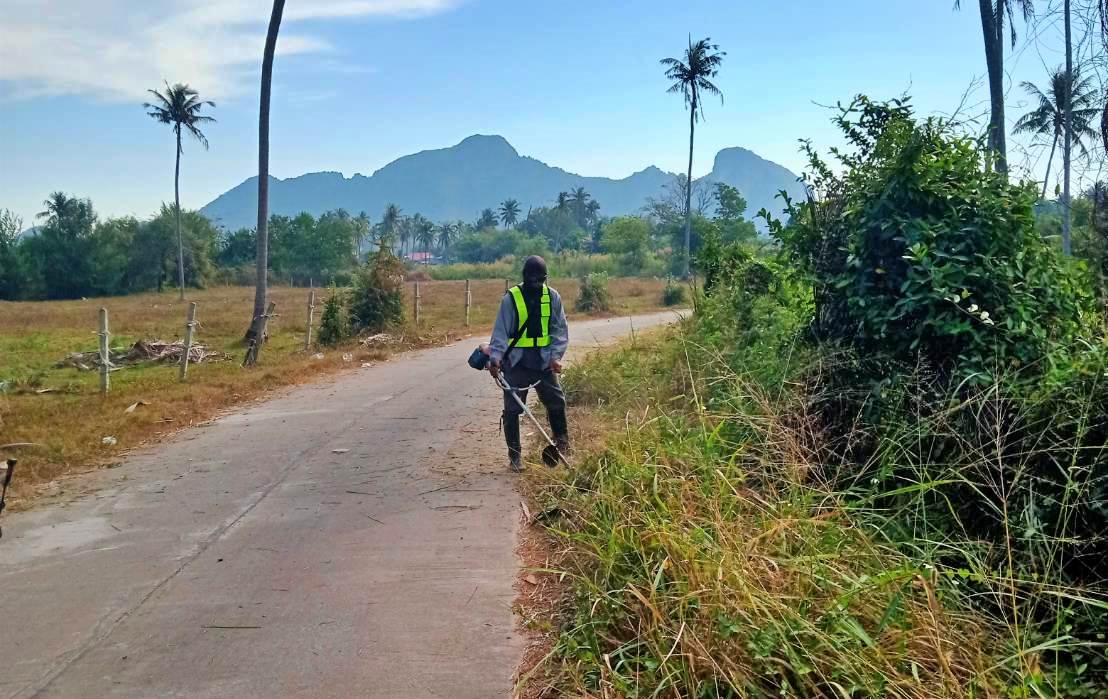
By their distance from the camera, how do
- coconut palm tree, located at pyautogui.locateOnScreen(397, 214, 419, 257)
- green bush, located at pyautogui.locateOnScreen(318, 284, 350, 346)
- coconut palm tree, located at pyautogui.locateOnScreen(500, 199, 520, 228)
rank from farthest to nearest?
1. coconut palm tree, located at pyautogui.locateOnScreen(500, 199, 520, 228)
2. coconut palm tree, located at pyautogui.locateOnScreen(397, 214, 419, 257)
3. green bush, located at pyautogui.locateOnScreen(318, 284, 350, 346)

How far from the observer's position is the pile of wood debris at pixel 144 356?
18.6m

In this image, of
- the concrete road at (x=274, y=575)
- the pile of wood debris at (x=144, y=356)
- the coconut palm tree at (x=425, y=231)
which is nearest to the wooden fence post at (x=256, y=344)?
the pile of wood debris at (x=144, y=356)

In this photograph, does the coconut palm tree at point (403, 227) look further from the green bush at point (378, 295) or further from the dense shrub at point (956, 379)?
the dense shrub at point (956, 379)

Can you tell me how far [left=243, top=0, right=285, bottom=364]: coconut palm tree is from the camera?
1730cm

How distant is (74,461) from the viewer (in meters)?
8.16

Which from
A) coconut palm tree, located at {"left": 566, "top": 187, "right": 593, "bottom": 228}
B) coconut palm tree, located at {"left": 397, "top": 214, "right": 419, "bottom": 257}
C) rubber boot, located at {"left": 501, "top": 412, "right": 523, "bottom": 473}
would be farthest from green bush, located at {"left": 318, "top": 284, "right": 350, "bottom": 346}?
coconut palm tree, located at {"left": 566, "top": 187, "right": 593, "bottom": 228}

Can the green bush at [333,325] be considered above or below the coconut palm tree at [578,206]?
below

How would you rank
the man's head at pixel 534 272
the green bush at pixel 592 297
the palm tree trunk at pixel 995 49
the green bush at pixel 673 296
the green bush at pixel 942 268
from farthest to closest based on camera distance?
the green bush at pixel 673 296 → the green bush at pixel 592 297 → the palm tree trunk at pixel 995 49 → the man's head at pixel 534 272 → the green bush at pixel 942 268

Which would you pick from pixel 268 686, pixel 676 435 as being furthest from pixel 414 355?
pixel 268 686

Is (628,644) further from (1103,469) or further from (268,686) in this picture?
(1103,469)

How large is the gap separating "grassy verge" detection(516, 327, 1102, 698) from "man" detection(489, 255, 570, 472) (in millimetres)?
1868

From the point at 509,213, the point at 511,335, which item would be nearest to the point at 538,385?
the point at 511,335

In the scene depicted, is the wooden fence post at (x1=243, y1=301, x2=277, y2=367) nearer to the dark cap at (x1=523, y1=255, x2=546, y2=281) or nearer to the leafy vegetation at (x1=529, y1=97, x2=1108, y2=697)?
the dark cap at (x1=523, y1=255, x2=546, y2=281)

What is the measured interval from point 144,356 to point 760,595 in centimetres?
1905
